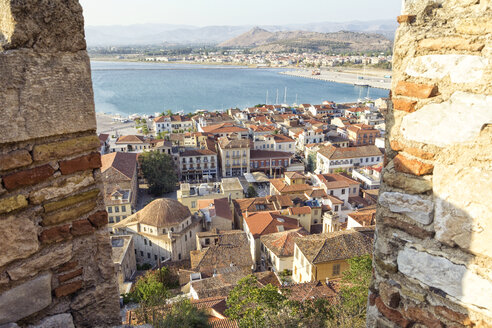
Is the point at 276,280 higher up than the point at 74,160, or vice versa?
the point at 74,160

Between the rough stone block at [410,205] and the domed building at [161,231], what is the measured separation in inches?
844

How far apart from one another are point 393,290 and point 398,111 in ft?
4.06

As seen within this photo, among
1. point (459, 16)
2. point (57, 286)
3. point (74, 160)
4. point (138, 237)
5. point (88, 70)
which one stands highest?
point (459, 16)

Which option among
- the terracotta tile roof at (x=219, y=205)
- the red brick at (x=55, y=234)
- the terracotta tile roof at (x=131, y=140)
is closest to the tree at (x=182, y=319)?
the red brick at (x=55, y=234)

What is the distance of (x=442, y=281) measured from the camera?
2330 mm

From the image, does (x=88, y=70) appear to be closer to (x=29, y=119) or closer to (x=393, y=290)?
(x=29, y=119)

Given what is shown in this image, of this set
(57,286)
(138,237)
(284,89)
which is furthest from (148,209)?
(284,89)

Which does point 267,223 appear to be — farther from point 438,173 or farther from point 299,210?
point 438,173

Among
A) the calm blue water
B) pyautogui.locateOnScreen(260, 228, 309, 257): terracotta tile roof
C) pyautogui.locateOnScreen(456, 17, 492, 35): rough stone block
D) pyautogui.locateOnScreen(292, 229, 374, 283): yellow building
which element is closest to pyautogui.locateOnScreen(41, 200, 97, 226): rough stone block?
pyautogui.locateOnScreen(456, 17, 492, 35): rough stone block

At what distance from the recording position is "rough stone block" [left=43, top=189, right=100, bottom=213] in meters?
2.29

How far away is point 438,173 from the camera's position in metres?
2.32

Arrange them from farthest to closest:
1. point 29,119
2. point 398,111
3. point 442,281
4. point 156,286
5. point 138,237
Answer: point 138,237 → point 156,286 → point 398,111 → point 442,281 → point 29,119

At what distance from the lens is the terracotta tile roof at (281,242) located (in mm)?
19341

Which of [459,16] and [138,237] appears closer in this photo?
[459,16]
